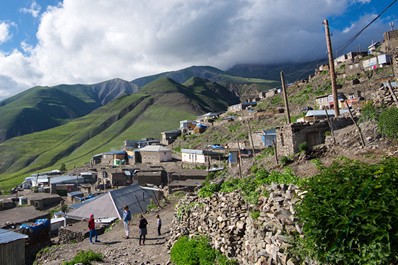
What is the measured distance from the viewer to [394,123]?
1067cm

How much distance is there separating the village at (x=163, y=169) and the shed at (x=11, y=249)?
0.05 m

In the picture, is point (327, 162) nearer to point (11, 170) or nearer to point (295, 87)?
point (295, 87)

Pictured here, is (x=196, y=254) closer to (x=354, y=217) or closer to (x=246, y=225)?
(x=246, y=225)

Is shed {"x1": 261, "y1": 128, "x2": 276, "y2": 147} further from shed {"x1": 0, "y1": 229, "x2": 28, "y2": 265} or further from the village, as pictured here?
shed {"x1": 0, "y1": 229, "x2": 28, "y2": 265}

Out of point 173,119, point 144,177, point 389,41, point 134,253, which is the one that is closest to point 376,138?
point 134,253

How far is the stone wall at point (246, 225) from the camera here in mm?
6660

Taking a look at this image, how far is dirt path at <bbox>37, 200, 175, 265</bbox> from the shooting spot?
11.6m

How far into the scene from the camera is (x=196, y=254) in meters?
9.73

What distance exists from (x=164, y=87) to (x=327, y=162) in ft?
555

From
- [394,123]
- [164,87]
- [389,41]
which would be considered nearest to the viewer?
[394,123]

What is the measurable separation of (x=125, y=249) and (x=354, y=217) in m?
10.3

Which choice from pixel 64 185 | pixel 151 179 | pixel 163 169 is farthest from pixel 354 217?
pixel 64 185

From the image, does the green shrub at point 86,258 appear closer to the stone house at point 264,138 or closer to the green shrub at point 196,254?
the green shrub at point 196,254

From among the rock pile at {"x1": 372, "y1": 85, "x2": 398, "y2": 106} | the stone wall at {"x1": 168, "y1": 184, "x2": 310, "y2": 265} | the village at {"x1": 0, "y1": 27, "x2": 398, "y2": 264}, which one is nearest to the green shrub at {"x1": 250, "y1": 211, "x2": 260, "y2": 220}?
the stone wall at {"x1": 168, "y1": 184, "x2": 310, "y2": 265}
